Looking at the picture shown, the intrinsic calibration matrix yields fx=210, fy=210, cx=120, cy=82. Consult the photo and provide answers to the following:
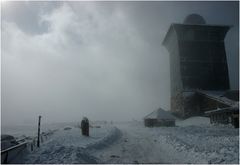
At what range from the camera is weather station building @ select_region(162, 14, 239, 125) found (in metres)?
49.6

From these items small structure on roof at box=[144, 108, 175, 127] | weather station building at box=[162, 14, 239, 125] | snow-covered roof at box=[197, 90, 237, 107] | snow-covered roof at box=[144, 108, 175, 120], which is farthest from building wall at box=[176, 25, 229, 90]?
small structure on roof at box=[144, 108, 175, 127]

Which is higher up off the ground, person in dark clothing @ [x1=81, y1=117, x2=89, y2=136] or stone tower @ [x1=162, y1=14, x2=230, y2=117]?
stone tower @ [x1=162, y1=14, x2=230, y2=117]

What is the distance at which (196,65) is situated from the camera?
5234cm

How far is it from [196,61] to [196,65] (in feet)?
3.51

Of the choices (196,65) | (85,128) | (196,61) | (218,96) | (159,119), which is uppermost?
(196,61)

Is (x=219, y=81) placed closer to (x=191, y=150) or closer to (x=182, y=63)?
(x=182, y=63)

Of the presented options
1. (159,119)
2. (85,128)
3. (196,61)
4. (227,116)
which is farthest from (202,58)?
(85,128)

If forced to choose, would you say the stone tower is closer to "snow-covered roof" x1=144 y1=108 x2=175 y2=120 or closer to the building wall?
the building wall

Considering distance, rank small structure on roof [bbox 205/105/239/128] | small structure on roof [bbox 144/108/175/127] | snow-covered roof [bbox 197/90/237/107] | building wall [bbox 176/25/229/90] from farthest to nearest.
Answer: building wall [bbox 176/25/229/90] < small structure on roof [bbox 144/108/175/127] < snow-covered roof [bbox 197/90/237/107] < small structure on roof [bbox 205/105/239/128]

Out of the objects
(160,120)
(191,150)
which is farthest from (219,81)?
(191,150)

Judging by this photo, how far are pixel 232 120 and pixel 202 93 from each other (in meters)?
17.2

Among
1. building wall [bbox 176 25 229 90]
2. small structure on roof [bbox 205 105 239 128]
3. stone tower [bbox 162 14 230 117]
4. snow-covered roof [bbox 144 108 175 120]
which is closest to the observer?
small structure on roof [bbox 205 105 239 128]

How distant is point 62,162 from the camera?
31.5 feet

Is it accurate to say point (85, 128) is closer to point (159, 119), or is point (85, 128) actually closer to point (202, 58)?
point (159, 119)
